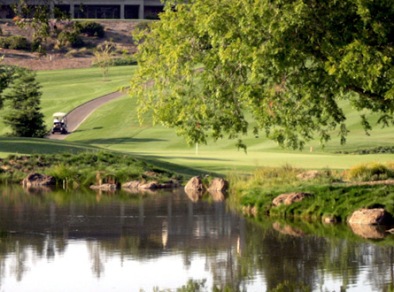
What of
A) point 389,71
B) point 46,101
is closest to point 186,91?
point 389,71

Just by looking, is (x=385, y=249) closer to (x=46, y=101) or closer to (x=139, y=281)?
(x=139, y=281)

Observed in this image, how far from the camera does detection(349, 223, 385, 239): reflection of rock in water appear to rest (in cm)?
2109

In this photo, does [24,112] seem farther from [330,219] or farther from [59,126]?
[330,219]

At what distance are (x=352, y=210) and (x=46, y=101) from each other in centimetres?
6159

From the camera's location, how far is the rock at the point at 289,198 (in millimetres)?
25047

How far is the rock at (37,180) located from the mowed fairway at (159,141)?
4181 mm

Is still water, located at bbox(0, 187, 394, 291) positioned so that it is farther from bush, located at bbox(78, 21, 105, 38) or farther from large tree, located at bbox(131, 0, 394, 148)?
bush, located at bbox(78, 21, 105, 38)

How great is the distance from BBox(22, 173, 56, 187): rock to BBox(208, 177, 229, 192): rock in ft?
18.4

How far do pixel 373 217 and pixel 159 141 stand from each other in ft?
122

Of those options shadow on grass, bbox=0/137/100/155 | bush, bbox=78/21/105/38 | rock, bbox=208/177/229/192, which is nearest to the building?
bush, bbox=78/21/105/38

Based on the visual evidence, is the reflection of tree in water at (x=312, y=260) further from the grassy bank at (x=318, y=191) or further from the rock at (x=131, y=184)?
the rock at (x=131, y=184)

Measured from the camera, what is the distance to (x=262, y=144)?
55.1 meters

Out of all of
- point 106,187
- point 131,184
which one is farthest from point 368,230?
point 106,187

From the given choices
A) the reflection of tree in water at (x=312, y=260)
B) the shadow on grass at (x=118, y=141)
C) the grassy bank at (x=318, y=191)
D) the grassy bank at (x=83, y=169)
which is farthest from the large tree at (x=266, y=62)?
the shadow on grass at (x=118, y=141)
